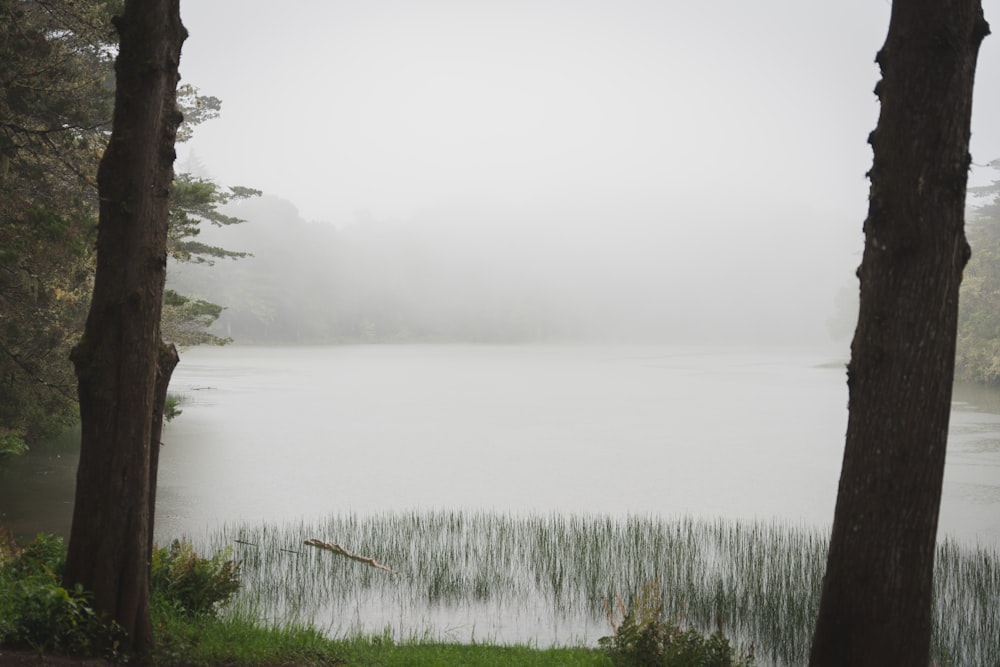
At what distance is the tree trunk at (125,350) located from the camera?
4133 mm

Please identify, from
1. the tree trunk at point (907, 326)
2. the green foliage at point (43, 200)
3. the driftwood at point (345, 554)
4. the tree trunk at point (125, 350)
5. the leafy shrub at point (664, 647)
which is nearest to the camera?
the tree trunk at point (907, 326)

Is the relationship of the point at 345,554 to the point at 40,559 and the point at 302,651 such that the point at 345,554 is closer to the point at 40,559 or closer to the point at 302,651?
the point at 40,559

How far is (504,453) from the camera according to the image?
19562 millimetres

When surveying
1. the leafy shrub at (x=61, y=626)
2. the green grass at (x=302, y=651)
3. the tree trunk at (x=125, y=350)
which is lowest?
the green grass at (x=302, y=651)

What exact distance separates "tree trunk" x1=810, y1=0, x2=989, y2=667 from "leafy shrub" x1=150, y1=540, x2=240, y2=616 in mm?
4352

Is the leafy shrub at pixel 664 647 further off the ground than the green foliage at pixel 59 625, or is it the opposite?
the green foliage at pixel 59 625

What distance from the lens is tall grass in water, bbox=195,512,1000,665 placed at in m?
7.35

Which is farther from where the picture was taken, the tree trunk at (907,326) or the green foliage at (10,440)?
the green foliage at (10,440)

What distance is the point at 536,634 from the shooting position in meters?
7.38

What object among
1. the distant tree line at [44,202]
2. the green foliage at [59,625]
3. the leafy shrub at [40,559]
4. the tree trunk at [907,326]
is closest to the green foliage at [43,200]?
the distant tree line at [44,202]

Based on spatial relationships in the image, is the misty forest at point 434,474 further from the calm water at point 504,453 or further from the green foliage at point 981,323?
the green foliage at point 981,323

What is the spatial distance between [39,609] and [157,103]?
2.73 metres

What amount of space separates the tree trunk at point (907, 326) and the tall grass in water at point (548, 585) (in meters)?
3.10

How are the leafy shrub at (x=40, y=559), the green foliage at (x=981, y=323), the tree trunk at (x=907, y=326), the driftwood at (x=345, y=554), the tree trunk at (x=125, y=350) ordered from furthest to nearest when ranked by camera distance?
the green foliage at (x=981, y=323) < the driftwood at (x=345, y=554) < the leafy shrub at (x=40, y=559) < the tree trunk at (x=125, y=350) < the tree trunk at (x=907, y=326)
